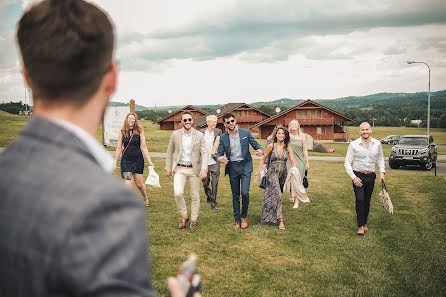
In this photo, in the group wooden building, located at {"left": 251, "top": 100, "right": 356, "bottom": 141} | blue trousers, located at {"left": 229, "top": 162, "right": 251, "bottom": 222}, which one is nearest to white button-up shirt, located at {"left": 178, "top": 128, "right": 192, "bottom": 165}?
blue trousers, located at {"left": 229, "top": 162, "right": 251, "bottom": 222}

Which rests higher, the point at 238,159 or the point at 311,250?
the point at 238,159

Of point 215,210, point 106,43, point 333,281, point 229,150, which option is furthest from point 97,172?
point 215,210

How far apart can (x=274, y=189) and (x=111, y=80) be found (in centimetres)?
779

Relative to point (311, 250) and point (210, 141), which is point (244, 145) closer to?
point (210, 141)

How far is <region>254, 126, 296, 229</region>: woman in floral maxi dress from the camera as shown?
8.50m

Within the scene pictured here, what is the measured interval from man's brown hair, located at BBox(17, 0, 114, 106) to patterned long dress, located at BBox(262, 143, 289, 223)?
307 inches

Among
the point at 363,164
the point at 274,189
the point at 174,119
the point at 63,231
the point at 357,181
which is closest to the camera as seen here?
the point at 63,231

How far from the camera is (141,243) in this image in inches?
34.7

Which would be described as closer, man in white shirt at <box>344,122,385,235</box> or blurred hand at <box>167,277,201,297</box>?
blurred hand at <box>167,277,201,297</box>

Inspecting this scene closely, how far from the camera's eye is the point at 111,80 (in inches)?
43.4

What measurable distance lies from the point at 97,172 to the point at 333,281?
5.39 meters

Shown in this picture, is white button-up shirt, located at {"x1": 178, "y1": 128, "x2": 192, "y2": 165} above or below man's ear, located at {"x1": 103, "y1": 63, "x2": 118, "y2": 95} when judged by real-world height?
below

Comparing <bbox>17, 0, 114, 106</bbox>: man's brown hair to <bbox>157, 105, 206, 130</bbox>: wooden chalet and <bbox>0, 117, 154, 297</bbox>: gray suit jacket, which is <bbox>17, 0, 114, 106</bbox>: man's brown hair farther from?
<bbox>157, 105, 206, 130</bbox>: wooden chalet

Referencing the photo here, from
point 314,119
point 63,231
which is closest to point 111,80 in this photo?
point 63,231
